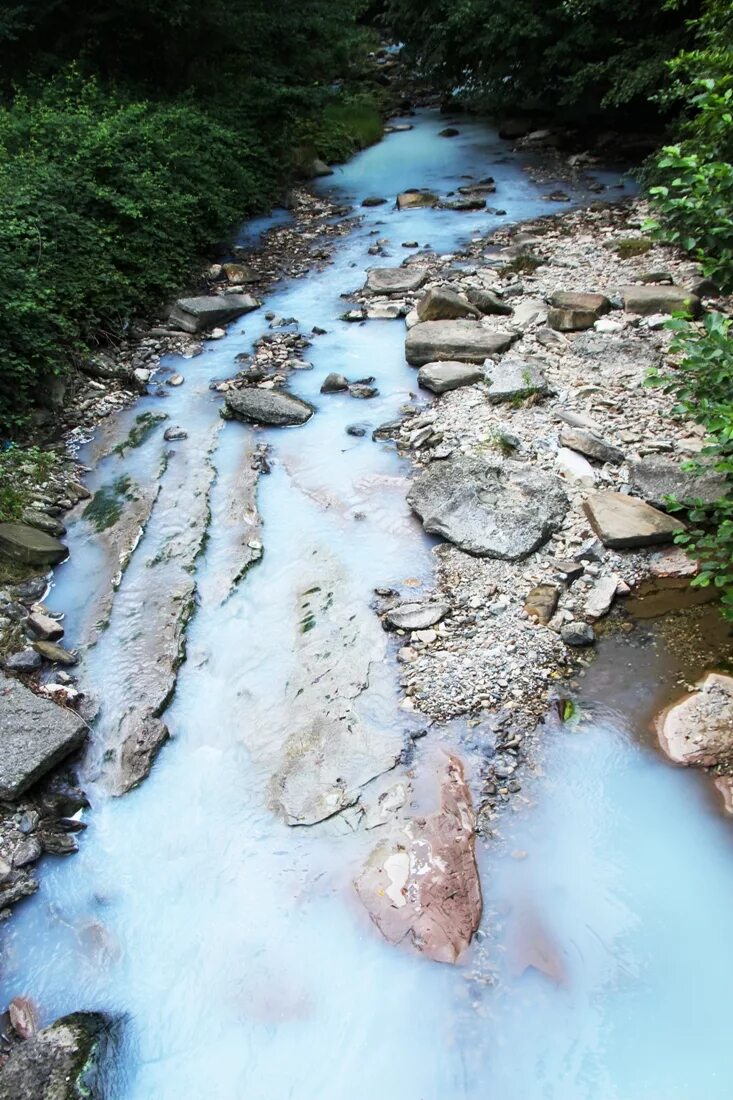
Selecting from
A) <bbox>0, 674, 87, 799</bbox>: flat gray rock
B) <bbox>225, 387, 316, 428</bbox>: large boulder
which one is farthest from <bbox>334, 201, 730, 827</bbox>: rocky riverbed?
<bbox>0, 674, 87, 799</bbox>: flat gray rock

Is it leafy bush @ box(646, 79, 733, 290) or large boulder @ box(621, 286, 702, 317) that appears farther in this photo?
large boulder @ box(621, 286, 702, 317)

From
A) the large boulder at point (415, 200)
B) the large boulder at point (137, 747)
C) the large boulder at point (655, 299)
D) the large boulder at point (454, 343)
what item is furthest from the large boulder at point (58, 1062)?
the large boulder at point (415, 200)

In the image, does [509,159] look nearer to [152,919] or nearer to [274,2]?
[274,2]

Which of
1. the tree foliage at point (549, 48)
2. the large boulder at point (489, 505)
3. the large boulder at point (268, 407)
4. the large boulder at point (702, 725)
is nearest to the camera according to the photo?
the large boulder at point (702, 725)

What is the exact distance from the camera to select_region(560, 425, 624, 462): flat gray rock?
539 cm

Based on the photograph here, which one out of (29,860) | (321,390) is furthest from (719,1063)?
(321,390)

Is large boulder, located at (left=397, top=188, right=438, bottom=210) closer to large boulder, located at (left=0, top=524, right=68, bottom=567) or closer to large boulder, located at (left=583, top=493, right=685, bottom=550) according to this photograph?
large boulder, located at (left=583, top=493, right=685, bottom=550)

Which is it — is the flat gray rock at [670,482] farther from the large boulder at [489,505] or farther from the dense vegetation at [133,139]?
the dense vegetation at [133,139]

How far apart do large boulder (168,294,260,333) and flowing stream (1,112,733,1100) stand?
4018mm

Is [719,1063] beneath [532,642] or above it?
beneath

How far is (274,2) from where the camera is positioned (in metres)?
11.8

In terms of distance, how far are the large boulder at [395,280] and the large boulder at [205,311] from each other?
1.42 m

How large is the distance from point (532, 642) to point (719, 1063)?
204 centimetres

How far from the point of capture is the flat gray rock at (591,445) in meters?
5.39
